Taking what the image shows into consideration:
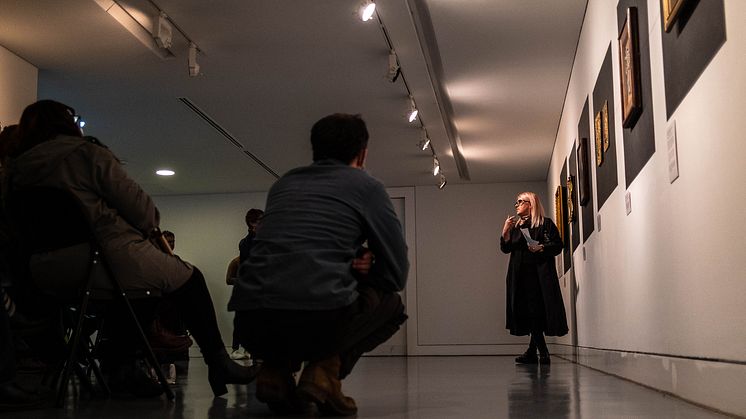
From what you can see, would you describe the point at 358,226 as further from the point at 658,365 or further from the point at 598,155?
the point at 598,155

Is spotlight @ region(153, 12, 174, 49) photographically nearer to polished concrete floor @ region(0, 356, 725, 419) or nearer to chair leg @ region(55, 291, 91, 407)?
polished concrete floor @ region(0, 356, 725, 419)

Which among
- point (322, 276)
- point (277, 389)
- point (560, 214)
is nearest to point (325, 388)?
point (277, 389)

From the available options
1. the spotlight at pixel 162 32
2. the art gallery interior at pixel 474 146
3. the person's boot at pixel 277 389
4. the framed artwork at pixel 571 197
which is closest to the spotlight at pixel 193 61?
the art gallery interior at pixel 474 146

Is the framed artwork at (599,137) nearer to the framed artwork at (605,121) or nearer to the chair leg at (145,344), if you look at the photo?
the framed artwork at (605,121)

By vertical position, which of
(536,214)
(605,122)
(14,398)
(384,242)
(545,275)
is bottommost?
(14,398)

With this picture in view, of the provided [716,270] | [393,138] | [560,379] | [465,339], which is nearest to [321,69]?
[393,138]

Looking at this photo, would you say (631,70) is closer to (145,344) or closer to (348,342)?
(348,342)

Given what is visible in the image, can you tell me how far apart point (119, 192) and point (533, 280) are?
456 cm

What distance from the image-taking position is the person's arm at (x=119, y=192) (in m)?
2.78

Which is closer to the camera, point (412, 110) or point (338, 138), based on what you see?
point (338, 138)

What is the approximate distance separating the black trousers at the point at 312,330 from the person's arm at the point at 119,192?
1.92 ft

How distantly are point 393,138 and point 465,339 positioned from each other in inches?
151

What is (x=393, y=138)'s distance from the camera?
30.1ft

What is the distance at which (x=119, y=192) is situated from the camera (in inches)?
109
